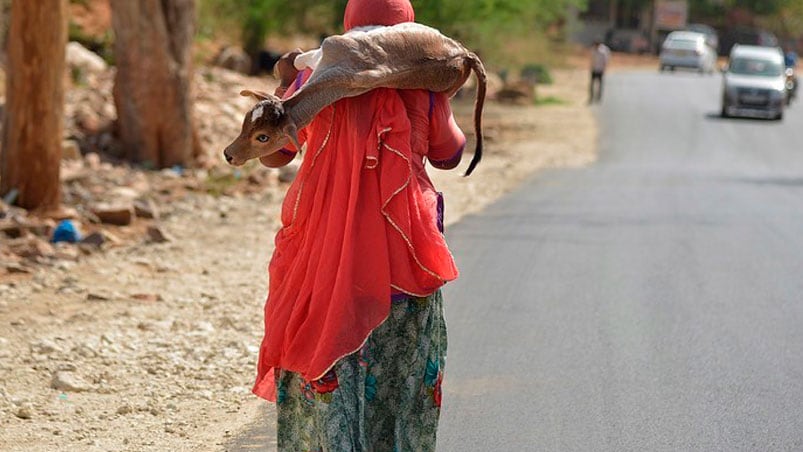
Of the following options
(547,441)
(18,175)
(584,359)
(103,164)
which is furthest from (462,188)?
(547,441)

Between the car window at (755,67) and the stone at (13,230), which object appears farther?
the car window at (755,67)

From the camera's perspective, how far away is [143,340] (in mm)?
7246

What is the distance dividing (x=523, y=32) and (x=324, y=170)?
29812mm

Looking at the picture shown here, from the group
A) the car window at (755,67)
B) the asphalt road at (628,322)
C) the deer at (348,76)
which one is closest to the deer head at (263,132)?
the deer at (348,76)

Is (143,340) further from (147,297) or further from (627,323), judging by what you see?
(627,323)

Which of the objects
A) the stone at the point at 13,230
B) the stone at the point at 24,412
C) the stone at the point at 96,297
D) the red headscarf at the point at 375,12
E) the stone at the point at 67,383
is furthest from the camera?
the stone at the point at 13,230

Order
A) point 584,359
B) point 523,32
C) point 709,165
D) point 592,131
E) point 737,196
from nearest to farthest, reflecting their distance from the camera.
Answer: point 584,359
point 737,196
point 709,165
point 592,131
point 523,32

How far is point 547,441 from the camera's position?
17.3 feet

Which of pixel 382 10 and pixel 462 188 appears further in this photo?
pixel 462 188

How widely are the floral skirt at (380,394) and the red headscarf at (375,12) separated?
976 mm

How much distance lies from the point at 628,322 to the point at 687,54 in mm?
42691

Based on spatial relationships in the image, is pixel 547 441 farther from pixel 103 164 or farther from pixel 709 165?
pixel 709 165

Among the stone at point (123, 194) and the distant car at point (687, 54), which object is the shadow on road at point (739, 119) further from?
the stone at point (123, 194)

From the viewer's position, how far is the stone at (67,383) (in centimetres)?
618
